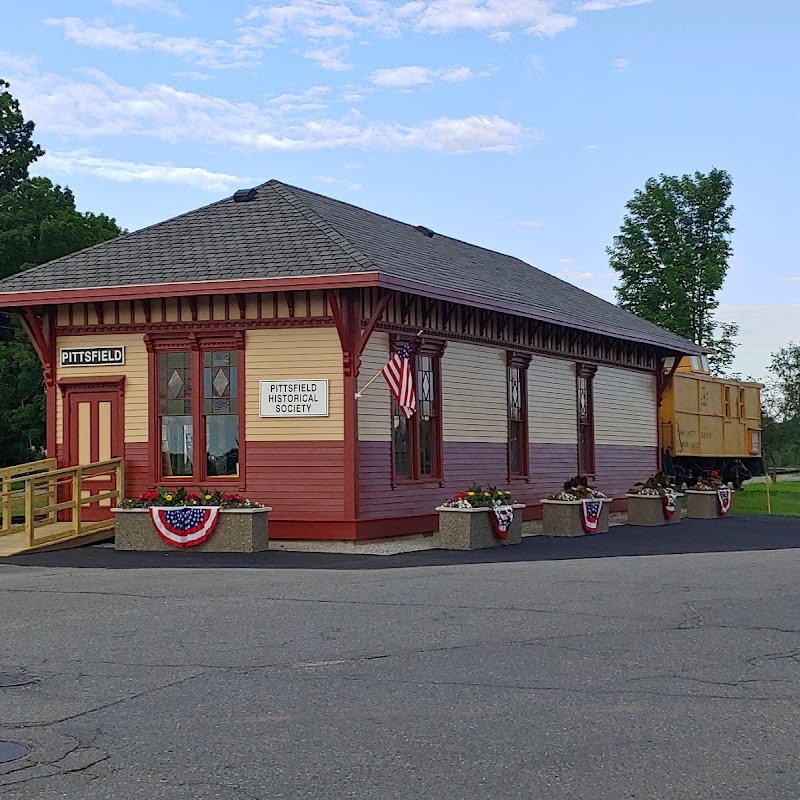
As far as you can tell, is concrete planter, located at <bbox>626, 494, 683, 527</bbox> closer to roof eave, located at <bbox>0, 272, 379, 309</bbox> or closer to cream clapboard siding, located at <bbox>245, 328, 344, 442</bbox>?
cream clapboard siding, located at <bbox>245, 328, 344, 442</bbox>

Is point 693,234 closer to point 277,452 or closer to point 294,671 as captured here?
point 277,452

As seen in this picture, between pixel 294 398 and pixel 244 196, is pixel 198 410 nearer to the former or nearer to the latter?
pixel 294 398

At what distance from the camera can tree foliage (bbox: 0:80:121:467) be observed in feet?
114

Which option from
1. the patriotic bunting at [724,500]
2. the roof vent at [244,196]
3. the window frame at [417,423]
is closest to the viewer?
the window frame at [417,423]

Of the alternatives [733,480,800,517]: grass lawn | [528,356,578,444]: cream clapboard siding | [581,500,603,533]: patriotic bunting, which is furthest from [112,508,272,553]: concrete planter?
[733,480,800,517]: grass lawn

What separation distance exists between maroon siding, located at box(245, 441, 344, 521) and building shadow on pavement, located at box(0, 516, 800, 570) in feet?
4.32

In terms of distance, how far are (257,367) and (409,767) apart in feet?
47.9

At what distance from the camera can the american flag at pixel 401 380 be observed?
1998cm

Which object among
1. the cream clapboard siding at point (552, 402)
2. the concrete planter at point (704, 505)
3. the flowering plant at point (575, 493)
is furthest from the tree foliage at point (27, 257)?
the concrete planter at point (704, 505)

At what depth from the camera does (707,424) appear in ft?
121

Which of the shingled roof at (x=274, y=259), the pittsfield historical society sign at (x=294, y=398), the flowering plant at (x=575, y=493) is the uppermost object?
the shingled roof at (x=274, y=259)

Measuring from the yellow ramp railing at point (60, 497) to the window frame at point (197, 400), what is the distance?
775 mm

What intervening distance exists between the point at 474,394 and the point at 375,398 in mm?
3437

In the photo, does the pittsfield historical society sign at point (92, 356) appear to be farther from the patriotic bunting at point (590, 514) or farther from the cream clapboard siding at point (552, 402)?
the patriotic bunting at point (590, 514)
